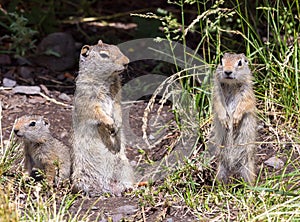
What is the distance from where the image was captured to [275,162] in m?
5.55

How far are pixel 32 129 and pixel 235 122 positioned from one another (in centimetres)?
163

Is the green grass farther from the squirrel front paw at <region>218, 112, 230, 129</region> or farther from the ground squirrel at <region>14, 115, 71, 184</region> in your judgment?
the squirrel front paw at <region>218, 112, 230, 129</region>

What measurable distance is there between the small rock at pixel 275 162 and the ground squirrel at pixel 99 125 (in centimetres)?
113

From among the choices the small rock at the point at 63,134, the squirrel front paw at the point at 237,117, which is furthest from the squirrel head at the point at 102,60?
the small rock at the point at 63,134

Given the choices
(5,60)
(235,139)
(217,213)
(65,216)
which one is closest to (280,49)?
(235,139)

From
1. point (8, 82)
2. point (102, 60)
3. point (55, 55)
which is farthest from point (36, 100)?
point (102, 60)

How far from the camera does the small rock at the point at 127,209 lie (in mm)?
5124

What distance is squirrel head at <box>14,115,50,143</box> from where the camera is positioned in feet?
18.3

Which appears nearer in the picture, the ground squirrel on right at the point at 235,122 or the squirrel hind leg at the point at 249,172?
the ground squirrel on right at the point at 235,122

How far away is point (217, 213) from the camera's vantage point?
4.95 metres

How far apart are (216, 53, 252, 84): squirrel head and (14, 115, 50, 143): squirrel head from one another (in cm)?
152

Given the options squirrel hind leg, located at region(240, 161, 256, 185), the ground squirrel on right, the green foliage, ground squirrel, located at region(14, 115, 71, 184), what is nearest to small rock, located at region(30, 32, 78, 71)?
the green foliage

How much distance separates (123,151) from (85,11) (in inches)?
123

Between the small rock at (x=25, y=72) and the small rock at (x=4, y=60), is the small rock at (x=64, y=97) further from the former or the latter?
the small rock at (x=4, y=60)
